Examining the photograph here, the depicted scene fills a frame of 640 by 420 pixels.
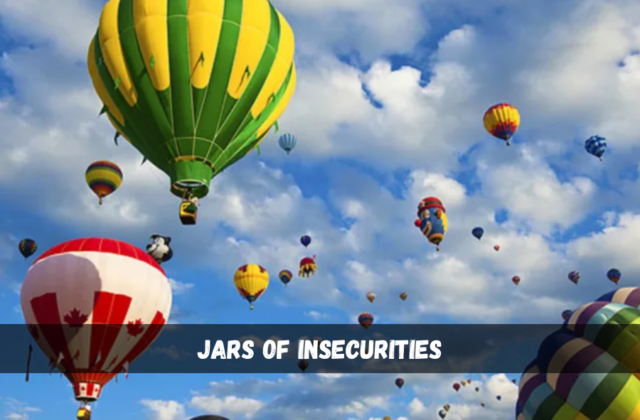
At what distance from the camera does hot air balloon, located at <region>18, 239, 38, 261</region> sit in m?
32.9

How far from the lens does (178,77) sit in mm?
18141

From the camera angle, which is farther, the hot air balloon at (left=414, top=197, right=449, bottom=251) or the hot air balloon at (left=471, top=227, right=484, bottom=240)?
the hot air balloon at (left=471, top=227, right=484, bottom=240)

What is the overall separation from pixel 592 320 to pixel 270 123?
1095 centimetres

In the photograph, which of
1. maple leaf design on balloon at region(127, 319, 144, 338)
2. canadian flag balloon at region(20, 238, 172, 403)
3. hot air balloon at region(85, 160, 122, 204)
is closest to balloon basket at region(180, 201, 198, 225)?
canadian flag balloon at region(20, 238, 172, 403)

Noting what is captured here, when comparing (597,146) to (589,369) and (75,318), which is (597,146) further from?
(75,318)

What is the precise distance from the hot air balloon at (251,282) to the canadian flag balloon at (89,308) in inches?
681

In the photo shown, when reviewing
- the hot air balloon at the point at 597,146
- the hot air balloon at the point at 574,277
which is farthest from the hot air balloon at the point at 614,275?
the hot air balloon at the point at 597,146

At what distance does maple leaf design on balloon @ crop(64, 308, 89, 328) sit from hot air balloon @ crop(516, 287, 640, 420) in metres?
13.3

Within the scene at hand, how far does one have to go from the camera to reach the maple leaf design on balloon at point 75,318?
1959 centimetres

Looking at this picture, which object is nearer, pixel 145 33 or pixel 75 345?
pixel 145 33

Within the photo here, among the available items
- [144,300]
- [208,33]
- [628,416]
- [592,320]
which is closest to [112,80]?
[208,33]

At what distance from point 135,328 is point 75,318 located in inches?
68.5

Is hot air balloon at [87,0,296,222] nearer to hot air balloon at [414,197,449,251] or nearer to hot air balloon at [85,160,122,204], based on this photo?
hot air balloon at [85,160,122,204]

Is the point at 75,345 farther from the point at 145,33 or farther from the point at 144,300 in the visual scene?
the point at 145,33
